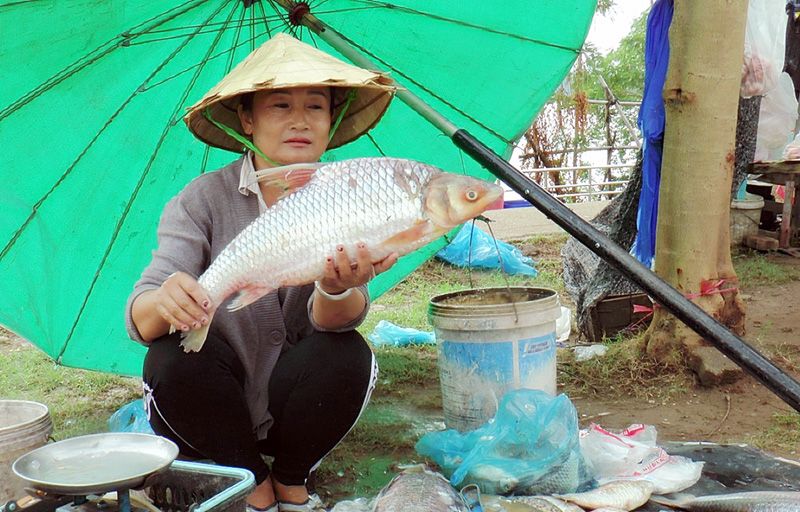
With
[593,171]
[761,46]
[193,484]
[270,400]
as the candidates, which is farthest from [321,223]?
[593,171]

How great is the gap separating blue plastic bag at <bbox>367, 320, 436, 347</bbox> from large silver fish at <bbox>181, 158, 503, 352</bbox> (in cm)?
313

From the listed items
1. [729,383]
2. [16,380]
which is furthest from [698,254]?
[16,380]

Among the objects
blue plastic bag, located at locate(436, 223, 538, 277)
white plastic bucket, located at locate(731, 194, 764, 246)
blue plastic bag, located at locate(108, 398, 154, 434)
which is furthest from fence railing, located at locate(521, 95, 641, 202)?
blue plastic bag, located at locate(108, 398, 154, 434)

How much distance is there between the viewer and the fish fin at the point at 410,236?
184 centimetres

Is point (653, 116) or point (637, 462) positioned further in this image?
point (653, 116)

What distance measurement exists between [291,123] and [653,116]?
2822 mm

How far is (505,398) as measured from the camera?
9.11 ft

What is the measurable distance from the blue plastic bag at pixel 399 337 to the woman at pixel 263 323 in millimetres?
2407

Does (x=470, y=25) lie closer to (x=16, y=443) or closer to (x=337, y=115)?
(x=337, y=115)

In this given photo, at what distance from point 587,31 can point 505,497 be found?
211 centimetres

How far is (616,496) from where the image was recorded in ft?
8.09

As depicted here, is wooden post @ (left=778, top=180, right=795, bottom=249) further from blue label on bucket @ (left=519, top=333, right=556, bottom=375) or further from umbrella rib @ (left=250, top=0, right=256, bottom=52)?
umbrella rib @ (left=250, top=0, right=256, bottom=52)

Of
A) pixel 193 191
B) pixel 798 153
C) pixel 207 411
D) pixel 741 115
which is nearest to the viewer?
pixel 207 411

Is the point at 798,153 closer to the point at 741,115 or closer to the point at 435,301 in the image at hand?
the point at 741,115
